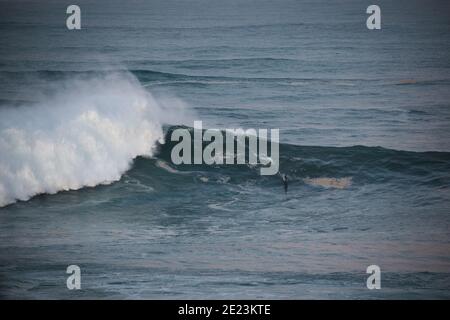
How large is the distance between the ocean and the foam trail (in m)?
0.04

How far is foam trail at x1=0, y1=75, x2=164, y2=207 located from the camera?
19439 millimetres

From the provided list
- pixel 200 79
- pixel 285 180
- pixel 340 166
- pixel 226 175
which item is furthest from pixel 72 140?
pixel 200 79

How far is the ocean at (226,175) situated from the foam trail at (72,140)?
0.04m

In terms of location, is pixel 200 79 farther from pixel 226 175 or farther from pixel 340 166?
pixel 226 175

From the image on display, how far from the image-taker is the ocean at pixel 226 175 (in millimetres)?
15266

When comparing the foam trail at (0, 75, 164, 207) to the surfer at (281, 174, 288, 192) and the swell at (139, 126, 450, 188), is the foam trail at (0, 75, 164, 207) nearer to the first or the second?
the swell at (139, 126, 450, 188)

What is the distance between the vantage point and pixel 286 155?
2248cm

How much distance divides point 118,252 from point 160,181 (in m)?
4.87

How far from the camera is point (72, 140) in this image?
68.6ft

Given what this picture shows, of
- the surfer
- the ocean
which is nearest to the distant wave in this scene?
the ocean

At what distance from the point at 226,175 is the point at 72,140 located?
141 inches

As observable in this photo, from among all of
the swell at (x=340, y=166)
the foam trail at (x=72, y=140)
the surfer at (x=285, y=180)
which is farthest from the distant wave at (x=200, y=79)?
the surfer at (x=285, y=180)
